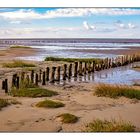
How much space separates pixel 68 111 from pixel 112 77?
A: 1.77m

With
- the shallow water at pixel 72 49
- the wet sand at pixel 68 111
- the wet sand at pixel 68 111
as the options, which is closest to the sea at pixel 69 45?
the shallow water at pixel 72 49

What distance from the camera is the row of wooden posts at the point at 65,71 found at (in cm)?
715

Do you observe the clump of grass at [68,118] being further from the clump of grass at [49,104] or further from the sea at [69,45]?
the sea at [69,45]

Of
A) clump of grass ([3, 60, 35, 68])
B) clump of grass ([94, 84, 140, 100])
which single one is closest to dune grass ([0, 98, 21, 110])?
clump of grass ([94, 84, 140, 100])

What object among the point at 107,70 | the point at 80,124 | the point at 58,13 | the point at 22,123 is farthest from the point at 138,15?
the point at 107,70

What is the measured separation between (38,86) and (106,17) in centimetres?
156

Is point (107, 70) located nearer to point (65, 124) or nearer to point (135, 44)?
point (135, 44)

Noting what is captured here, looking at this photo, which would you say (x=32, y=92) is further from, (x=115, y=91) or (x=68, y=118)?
(x=115, y=91)

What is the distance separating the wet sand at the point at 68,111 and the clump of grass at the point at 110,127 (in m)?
0.09

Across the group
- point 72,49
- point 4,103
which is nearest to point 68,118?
point 4,103

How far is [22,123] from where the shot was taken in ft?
18.9

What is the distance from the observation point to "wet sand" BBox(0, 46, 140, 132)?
5746 mm

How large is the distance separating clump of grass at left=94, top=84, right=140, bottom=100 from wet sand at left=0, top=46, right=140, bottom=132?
0.06 meters

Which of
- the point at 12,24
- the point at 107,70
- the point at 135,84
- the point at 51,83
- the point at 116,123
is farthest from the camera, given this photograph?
the point at 107,70
